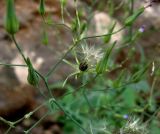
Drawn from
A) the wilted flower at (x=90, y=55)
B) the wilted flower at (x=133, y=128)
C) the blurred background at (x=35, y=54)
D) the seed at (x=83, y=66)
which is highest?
the blurred background at (x=35, y=54)

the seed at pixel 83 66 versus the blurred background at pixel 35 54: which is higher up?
the blurred background at pixel 35 54

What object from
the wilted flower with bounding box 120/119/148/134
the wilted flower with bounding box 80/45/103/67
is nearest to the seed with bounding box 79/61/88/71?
the wilted flower with bounding box 80/45/103/67

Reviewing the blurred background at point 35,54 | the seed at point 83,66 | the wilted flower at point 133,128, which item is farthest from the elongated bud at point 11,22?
the blurred background at point 35,54

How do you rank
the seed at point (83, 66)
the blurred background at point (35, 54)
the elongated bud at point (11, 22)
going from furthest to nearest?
1. the blurred background at point (35, 54)
2. the seed at point (83, 66)
3. the elongated bud at point (11, 22)

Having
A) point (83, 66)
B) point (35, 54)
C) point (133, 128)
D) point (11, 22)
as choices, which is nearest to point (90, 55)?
point (83, 66)

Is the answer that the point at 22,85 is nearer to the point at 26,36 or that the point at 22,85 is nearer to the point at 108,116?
the point at 26,36

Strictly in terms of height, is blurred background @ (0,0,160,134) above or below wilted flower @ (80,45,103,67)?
above

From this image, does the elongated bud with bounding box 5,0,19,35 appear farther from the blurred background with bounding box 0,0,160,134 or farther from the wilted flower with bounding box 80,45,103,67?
the blurred background with bounding box 0,0,160,134

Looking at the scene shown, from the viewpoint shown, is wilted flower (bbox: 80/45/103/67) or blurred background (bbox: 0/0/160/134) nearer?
wilted flower (bbox: 80/45/103/67)

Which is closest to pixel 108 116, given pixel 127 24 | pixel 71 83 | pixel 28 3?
pixel 71 83

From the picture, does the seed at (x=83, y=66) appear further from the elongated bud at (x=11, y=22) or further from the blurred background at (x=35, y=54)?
the blurred background at (x=35, y=54)
